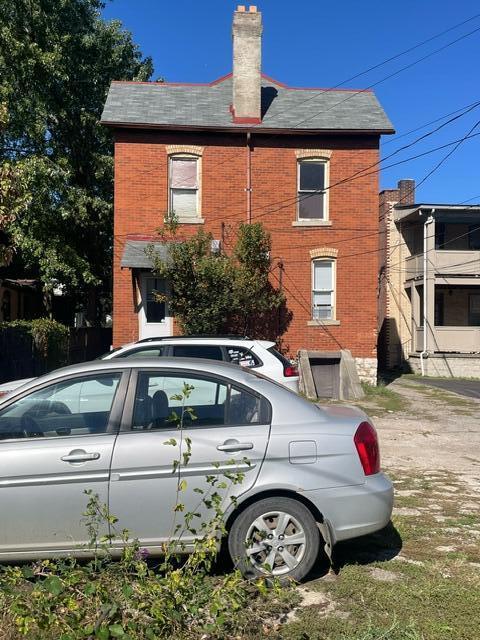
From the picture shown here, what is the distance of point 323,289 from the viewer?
16750mm

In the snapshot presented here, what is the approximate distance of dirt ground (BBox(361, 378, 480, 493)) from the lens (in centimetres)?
787

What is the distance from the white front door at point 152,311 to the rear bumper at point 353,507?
12.3 meters

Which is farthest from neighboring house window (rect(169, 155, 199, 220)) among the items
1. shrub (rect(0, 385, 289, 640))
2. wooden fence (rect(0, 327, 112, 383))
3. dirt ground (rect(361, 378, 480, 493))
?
shrub (rect(0, 385, 289, 640))

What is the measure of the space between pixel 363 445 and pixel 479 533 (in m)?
1.83

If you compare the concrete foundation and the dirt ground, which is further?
the concrete foundation

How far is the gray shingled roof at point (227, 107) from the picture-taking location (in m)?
16.3

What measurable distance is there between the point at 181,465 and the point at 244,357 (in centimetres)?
473

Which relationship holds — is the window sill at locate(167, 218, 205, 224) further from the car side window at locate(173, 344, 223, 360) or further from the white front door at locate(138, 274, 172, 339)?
the car side window at locate(173, 344, 223, 360)

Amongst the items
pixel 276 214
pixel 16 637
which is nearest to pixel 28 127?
pixel 276 214

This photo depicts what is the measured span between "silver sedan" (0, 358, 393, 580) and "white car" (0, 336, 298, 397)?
13.4ft

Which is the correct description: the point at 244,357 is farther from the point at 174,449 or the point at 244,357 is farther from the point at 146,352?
the point at 174,449

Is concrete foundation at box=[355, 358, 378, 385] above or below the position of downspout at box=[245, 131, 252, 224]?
below

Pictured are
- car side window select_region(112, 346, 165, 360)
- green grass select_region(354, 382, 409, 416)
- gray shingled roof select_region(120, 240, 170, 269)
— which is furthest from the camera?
gray shingled roof select_region(120, 240, 170, 269)

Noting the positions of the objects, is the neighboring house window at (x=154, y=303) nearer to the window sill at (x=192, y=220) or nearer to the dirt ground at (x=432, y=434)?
the window sill at (x=192, y=220)
